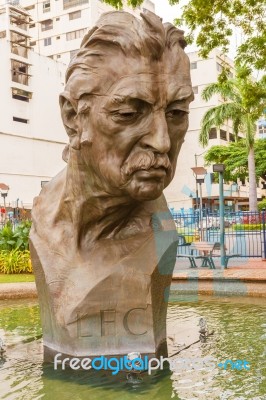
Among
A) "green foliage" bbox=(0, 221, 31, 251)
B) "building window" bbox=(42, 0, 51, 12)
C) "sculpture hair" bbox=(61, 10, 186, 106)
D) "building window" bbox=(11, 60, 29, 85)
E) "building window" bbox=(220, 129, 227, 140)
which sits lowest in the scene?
"green foliage" bbox=(0, 221, 31, 251)

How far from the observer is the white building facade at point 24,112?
4097cm

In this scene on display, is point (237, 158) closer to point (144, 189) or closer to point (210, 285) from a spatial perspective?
point (210, 285)

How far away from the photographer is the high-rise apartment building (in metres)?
50.0

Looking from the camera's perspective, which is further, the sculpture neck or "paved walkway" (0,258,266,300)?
"paved walkway" (0,258,266,300)

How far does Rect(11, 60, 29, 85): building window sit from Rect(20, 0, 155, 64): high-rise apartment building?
7659mm

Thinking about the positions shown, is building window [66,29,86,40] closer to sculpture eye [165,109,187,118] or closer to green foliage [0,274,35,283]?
green foliage [0,274,35,283]

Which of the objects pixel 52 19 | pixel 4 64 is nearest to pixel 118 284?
pixel 4 64

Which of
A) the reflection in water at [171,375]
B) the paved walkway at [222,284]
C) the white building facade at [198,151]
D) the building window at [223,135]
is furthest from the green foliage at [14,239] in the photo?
the building window at [223,135]

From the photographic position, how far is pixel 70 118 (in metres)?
2.88

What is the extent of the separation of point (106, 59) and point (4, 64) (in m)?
40.1

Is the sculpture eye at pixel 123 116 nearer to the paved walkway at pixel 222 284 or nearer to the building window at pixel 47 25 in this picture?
the paved walkway at pixel 222 284

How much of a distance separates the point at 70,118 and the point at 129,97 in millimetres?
443

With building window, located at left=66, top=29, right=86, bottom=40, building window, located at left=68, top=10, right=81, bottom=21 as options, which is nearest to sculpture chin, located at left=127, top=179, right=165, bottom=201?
building window, located at left=68, top=10, right=81, bottom=21

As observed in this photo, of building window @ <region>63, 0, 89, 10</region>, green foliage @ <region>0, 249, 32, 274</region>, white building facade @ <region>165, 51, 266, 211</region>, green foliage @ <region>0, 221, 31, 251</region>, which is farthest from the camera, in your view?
building window @ <region>63, 0, 89, 10</region>
